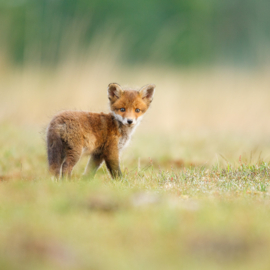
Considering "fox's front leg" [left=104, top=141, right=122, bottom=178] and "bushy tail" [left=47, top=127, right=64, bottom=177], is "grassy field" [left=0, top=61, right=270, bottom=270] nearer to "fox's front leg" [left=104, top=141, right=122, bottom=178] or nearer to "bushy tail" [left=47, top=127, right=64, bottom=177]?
"fox's front leg" [left=104, top=141, right=122, bottom=178]

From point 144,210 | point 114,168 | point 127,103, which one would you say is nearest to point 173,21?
point 127,103

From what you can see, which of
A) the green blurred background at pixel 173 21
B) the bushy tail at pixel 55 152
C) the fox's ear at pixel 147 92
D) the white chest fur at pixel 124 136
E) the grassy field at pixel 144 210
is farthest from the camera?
the green blurred background at pixel 173 21

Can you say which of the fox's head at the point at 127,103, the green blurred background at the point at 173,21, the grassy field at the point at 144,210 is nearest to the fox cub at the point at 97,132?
the fox's head at the point at 127,103

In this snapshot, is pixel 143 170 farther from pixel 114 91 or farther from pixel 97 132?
pixel 114 91

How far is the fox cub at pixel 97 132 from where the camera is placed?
4.41 metres

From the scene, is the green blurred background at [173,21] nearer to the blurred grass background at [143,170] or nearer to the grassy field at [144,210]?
the blurred grass background at [143,170]

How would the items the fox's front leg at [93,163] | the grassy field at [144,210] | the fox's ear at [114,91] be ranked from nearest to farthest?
the grassy field at [144,210]
the fox's front leg at [93,163]
the fox's ear at [114,91]

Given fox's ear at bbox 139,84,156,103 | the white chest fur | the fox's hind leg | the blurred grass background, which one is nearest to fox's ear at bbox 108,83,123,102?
fox's ear at bbox 139,84,156,103

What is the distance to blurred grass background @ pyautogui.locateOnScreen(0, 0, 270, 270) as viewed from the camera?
2.24 metres

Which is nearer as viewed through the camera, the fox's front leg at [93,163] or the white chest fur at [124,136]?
the fox's front leg at [93,163]

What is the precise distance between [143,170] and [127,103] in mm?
874

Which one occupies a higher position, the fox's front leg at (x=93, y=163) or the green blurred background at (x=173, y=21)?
the green blurred background at (x=173, y=21)

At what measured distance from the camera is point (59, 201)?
9.78 feet

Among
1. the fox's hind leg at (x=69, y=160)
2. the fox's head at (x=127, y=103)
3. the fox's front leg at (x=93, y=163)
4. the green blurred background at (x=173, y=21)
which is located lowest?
the fox's front leg at (x=93, y=163)
